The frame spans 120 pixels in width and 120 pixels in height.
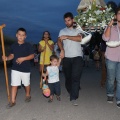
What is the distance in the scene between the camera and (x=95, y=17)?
24.6 ft

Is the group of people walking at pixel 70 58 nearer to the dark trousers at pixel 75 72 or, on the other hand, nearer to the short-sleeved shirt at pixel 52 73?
the dark trousers at pixel 75 72

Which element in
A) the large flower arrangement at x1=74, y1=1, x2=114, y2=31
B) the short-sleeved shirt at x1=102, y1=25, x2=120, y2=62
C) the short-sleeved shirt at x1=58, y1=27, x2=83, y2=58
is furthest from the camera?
the short-sleeved shirt at x1=58, y1=27, x2=83, y2=58

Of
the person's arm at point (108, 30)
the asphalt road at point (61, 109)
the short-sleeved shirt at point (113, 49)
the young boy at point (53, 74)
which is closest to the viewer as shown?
the asphalt road at point (61, 109)

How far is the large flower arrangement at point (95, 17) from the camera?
24.5 ft

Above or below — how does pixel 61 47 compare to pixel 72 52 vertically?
above

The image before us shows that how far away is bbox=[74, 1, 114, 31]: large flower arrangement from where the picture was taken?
748 cm

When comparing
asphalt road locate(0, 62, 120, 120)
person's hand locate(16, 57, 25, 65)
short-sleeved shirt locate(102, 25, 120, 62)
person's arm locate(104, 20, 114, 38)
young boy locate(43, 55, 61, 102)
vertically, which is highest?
person's arm locate(104, 20, 114, 38)

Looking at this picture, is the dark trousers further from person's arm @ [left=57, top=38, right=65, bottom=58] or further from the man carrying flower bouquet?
the man carrying flower bouquet

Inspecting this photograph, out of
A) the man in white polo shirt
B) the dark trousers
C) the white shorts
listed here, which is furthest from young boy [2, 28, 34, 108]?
the dark trousers

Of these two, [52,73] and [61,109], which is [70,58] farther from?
[61,109]

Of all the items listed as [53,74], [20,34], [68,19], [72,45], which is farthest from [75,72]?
[20,34]

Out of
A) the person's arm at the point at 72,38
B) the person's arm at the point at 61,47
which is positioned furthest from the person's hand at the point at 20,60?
the person's arm at the point at 72,38

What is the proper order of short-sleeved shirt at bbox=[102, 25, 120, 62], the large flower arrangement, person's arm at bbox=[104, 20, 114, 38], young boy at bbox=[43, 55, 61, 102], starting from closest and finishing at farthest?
person's arm at bbox=[104, 20, 114, 38]
short-sleeved shirt at bbox=[102, 25, 120, 62]
the large flower arrangement
young boy at bbox=[43, 55, 61, 102]

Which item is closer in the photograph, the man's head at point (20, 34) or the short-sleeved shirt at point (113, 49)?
the short-sleeved shirt at point (113, 49)
